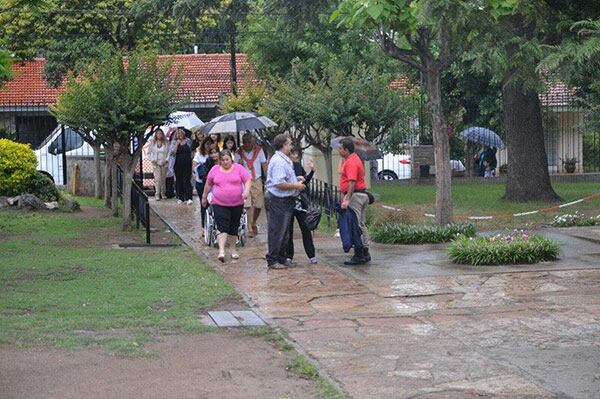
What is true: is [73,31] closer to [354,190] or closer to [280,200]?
[280,200]

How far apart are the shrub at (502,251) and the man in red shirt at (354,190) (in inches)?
47.5

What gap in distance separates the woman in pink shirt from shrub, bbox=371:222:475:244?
104 inches

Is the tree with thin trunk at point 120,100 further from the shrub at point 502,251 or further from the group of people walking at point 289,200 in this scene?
the shrub at point 502,251

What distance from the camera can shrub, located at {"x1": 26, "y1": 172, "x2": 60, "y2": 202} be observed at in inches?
948

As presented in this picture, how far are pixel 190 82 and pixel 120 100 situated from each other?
22.5 meters

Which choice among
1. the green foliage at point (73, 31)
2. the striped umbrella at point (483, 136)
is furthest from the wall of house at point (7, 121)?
the striped umbrella at point (483, 136)

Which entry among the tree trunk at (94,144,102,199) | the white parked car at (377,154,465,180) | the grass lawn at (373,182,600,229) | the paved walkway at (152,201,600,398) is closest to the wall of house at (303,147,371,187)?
the grass lawn at (373,182,600,229)

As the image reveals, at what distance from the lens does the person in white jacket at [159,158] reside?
25141 mm

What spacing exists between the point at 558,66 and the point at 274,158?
396 cm

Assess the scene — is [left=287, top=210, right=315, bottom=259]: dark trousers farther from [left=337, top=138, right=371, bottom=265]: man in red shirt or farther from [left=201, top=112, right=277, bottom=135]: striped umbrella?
[left=201, top=112, right=277, bottom=135]: striped umbrella

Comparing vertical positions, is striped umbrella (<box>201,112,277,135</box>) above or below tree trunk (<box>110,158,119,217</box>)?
above

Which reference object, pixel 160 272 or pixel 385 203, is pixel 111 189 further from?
pixel 160 272

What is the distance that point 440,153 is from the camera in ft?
56.7

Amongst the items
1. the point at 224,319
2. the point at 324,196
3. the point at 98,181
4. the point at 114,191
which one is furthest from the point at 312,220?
the point at 98,181
